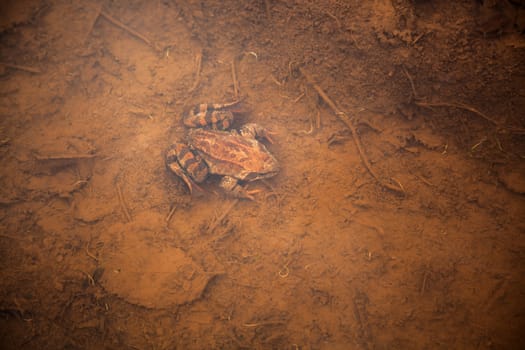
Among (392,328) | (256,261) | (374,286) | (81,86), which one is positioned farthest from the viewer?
(81,86)

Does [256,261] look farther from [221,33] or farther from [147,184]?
[221,33]

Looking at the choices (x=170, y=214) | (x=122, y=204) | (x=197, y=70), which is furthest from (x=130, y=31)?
(x=170, y=214)

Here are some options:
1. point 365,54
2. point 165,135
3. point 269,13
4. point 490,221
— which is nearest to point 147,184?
point 165,135

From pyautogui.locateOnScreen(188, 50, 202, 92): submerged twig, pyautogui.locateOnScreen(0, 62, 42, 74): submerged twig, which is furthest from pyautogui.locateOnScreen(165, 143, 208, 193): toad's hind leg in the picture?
pyautogui.locateOnScreen(0, 62, 42, 74): submerged twig

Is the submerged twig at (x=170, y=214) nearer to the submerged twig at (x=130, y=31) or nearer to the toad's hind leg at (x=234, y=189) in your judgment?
the toad's hind leg at (x=234, y=189)

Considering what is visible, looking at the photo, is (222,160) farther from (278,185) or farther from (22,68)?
(22,68)

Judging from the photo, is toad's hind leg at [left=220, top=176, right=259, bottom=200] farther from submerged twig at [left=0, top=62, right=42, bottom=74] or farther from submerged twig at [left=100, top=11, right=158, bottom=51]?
submerged twig at [left=0, top=62, right=42, bottom=74]
